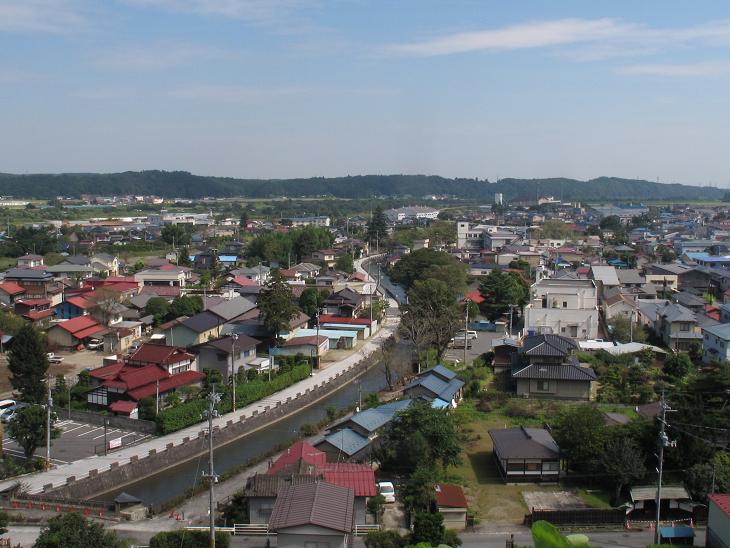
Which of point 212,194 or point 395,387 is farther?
point 212,194

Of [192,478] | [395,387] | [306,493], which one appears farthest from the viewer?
[395,387]

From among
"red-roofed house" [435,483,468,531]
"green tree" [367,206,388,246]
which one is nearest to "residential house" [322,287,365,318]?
"red-roofed house" [435,483,468,531]

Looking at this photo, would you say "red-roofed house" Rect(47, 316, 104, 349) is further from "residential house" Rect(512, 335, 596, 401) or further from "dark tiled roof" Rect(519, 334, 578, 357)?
"dark tiled roof" Rect(519, 334, 578, 357)

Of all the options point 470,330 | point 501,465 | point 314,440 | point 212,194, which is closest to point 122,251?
point 470,330

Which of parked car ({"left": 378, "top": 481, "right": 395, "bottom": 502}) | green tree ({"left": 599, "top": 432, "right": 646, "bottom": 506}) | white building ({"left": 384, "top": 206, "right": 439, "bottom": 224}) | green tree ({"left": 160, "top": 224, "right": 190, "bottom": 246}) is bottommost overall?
parked car ({"left": 378, "top": 481, "right": 395, "bottom": 502})

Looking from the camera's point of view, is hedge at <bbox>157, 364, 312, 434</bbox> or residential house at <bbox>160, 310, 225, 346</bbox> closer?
hedge at <bbox>157, 364, 312, 434</bbox>

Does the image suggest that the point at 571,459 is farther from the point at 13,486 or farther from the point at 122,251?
the point at 122,251

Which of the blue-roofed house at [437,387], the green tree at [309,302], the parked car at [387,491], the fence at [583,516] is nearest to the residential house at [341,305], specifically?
the green tree at [309,302]
